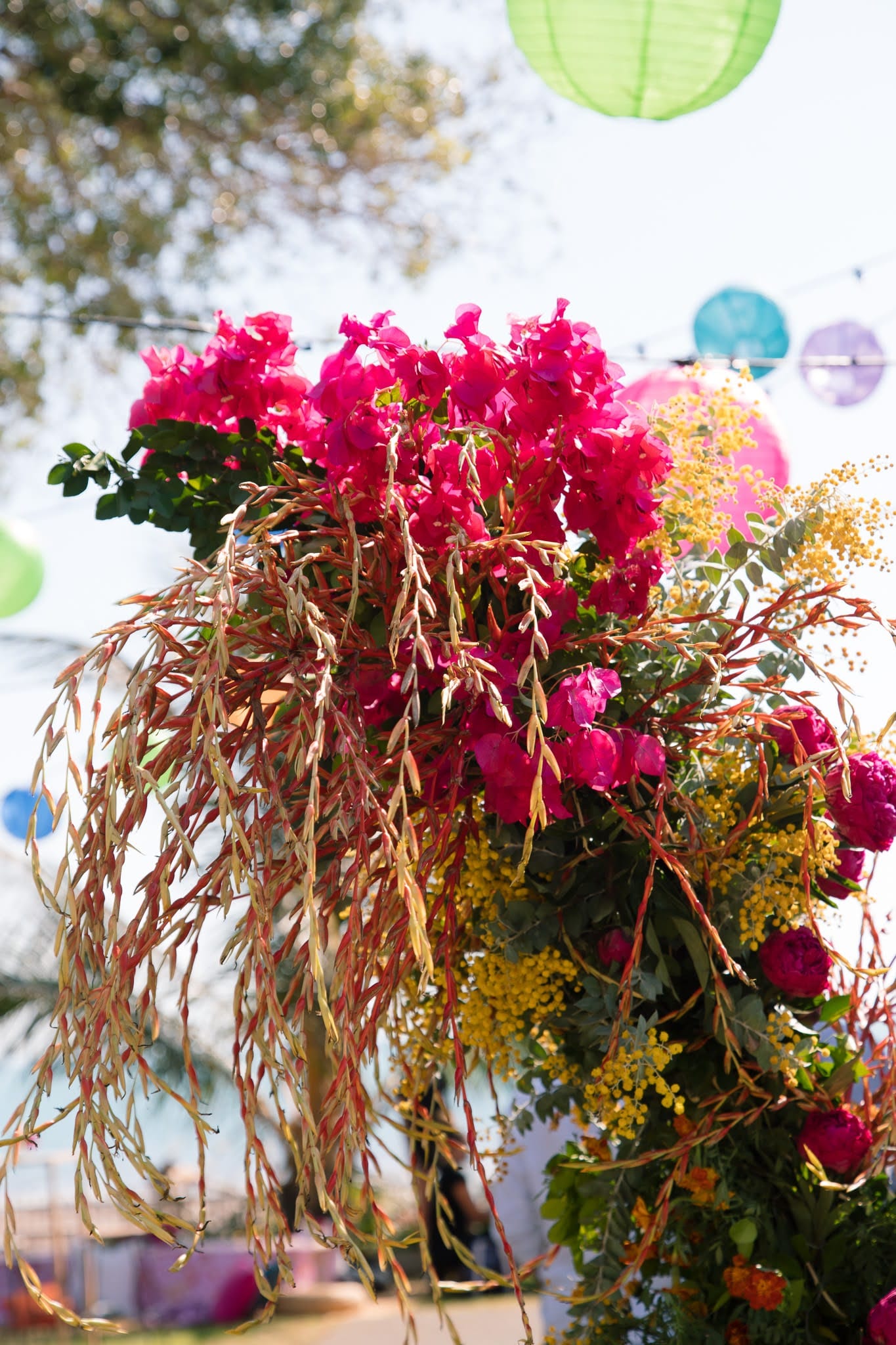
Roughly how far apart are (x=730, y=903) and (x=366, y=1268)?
0.33 m

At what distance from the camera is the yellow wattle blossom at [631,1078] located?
789mm

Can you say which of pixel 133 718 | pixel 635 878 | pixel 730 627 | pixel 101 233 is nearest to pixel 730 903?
pixel 635 878

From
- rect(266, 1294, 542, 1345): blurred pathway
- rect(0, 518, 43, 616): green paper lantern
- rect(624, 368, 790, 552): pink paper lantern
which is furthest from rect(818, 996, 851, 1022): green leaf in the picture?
rect(266, 1294, 542, 1345): blurred pathway

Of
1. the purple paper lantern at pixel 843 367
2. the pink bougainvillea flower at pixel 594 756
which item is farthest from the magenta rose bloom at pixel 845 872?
the purple paper lantern at pixel 843 367

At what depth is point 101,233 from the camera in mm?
5312

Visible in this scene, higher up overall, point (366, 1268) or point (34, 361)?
point (34, 361)

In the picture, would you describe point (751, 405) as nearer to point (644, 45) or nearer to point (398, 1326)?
point (644, 45)

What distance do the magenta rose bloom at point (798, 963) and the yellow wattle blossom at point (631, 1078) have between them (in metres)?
0.09

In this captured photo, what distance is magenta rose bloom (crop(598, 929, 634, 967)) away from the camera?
33.2 inches

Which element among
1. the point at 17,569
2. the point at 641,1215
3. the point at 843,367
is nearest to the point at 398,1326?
the point at 17,569

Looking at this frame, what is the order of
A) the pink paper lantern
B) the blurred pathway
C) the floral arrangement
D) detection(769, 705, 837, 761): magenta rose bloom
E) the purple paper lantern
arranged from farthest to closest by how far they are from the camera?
the blurred pathway < the purple paper lantern < the pink paper lantern < detection(769, 705, 837, 761): magenta rose bloom < the floral arrangement

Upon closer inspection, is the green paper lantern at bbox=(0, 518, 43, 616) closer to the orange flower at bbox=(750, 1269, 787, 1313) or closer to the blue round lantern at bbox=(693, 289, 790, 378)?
the blue round lantern at bbox=(693, 289, 790, 378)

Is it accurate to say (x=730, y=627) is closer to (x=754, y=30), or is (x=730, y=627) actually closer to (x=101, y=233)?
(x=754, y=30)

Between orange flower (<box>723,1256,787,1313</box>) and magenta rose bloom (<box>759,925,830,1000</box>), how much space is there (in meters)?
0.19
